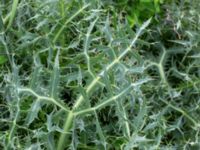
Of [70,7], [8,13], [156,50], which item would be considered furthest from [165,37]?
[8,13]

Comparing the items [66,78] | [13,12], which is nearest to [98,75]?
[66,78]

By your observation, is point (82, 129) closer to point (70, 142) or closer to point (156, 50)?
point (70, 142)

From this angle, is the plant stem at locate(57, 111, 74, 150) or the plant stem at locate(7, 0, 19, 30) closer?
the plant stem at locate(57, 111, 74, 150)

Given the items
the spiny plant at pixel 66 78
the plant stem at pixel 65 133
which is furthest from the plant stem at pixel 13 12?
the plant stem at pixel 65 133

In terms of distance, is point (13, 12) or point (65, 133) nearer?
point (65, 133)

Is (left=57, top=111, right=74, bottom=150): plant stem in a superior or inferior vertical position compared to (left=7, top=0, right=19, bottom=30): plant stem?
inferior

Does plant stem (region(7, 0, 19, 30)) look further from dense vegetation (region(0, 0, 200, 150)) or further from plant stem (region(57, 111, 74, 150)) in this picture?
plant stem (region(57, 111, 74, 150))

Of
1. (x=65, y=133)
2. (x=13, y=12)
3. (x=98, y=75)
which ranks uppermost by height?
(x=13, y=12)

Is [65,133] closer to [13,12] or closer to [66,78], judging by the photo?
[66,78]

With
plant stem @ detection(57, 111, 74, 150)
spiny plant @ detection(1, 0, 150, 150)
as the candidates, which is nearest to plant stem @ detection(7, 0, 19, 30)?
spiny plant @ detection(1, 0, 150, 150)
